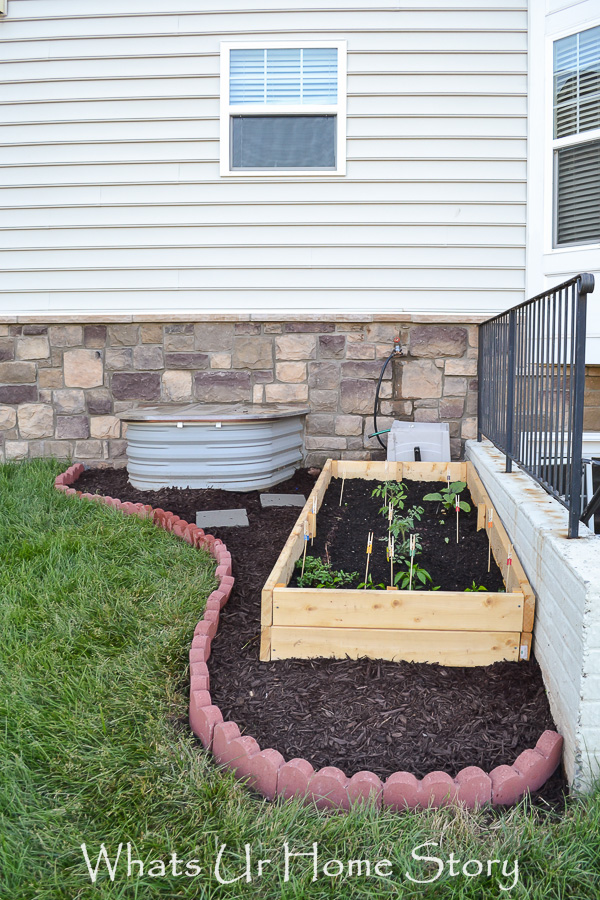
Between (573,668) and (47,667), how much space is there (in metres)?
1.60

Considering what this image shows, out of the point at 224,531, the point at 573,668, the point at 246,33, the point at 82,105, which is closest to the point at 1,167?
the point at 82,105

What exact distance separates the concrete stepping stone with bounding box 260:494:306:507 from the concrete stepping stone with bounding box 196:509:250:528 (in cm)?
31

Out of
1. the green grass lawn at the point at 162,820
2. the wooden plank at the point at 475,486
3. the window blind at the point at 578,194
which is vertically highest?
the window blind at the point at 578,194

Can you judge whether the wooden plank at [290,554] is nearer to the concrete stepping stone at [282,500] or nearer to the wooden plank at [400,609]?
the wooden plank at [400,609]

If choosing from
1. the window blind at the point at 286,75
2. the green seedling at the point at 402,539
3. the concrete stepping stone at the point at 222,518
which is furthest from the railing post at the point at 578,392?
the window blind at the point at 286,75

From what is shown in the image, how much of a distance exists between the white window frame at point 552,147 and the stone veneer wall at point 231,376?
837mm

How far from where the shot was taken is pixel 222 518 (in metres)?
3.72

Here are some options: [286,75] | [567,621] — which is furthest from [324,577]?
[286,75]

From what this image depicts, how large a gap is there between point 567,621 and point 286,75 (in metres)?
4.53

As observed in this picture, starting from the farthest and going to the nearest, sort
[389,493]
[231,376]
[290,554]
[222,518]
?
[231,376], [389,493], [222,518], [290,554]

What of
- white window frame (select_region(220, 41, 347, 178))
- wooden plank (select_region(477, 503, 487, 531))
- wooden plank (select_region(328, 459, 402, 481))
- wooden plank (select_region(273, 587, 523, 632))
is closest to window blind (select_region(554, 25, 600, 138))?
white window frame (select_region(220, 41, 347, 178))

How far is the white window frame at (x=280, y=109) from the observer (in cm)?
479

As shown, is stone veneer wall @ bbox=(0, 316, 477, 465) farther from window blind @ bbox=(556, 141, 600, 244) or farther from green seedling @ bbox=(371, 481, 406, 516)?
green seedling @ bbox=(371, 481, 406, 516)

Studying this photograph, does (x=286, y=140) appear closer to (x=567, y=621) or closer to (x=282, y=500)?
(x=282, y=500)
